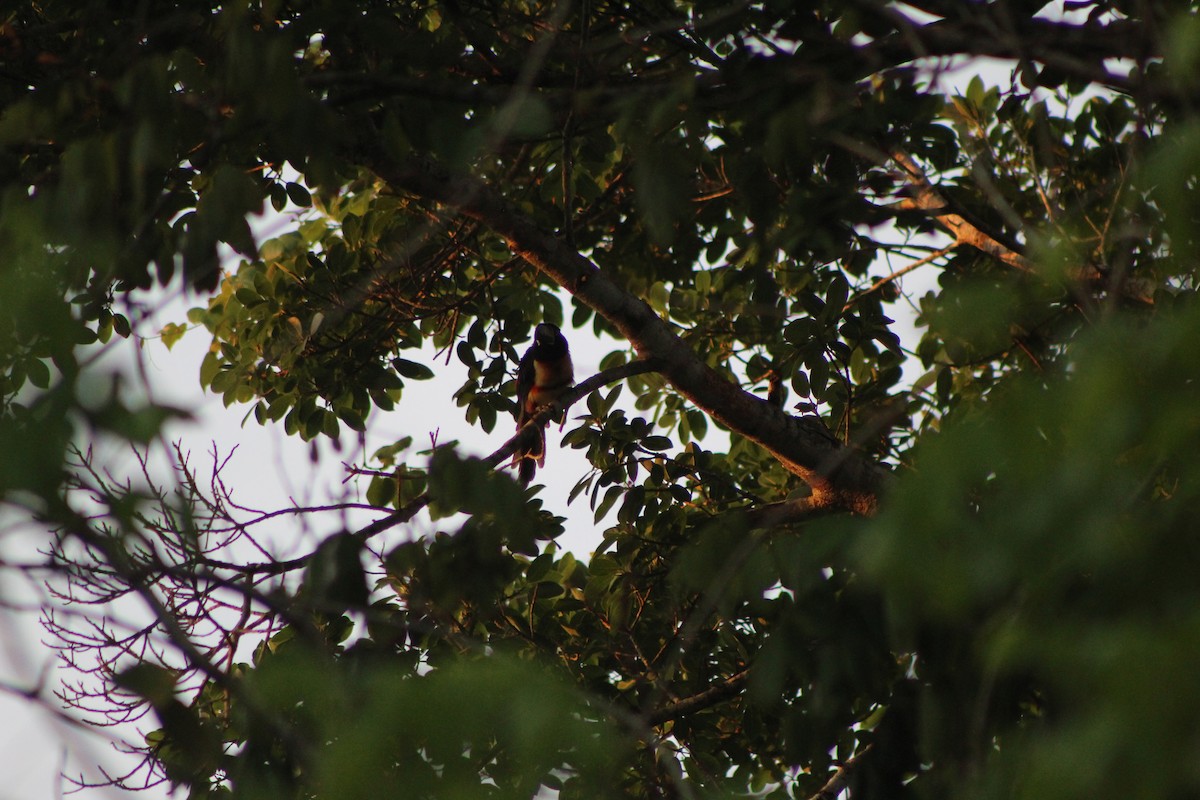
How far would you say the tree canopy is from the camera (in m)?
1.00

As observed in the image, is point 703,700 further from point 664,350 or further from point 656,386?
point 656,386

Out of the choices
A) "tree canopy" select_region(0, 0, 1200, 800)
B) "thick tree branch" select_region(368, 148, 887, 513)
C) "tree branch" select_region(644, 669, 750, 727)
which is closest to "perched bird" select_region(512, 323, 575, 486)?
"tree canopy" select_region(0, 0, 1200, 800)

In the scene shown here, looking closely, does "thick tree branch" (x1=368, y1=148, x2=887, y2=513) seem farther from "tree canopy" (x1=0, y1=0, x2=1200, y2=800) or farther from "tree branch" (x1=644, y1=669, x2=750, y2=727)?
"tree branch" (x1=644, y1=669, x2=750, y2=727)

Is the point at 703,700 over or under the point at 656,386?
under

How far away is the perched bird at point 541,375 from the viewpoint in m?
4.86

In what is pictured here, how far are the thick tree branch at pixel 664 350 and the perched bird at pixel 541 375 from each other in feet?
5.64

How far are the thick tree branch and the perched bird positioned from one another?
5.64 ft

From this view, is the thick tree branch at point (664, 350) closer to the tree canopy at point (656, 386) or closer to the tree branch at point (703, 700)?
the tree canopy at point (656, 386)

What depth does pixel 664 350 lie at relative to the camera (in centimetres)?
286


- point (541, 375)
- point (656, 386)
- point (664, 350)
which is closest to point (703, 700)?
point (664, 350)

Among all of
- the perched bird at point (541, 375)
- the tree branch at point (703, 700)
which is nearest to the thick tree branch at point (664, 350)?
the tree branch at point (703, 700)

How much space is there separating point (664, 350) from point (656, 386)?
117 centimetres

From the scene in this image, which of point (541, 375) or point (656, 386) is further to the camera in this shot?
point (541, 375)

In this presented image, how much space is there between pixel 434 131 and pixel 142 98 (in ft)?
1.44
